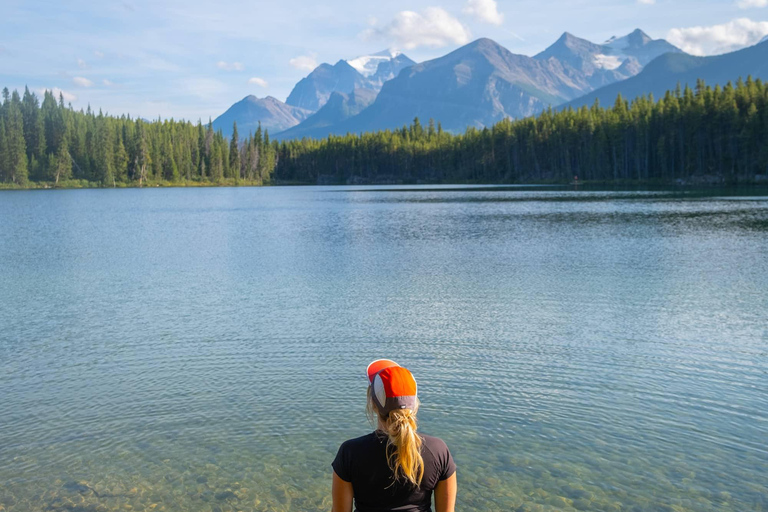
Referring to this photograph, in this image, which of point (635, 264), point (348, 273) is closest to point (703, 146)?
point (635, 264)

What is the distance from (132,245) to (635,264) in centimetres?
3239

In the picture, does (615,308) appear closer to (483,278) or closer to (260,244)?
(483,278)

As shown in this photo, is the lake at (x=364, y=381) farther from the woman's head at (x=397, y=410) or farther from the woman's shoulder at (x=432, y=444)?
the woman's head at (x=397, y=410)

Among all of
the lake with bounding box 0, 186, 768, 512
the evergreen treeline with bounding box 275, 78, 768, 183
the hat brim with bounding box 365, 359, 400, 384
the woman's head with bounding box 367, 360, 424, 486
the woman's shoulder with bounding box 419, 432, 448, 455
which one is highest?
the evergreen treeline with bounding box 275, 78, 768, 183

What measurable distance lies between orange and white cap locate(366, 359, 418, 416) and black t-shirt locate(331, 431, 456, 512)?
0.40 metres

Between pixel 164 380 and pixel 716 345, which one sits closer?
pixel 164 380

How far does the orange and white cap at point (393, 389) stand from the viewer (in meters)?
4.55

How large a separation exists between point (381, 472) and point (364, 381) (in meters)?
10.2

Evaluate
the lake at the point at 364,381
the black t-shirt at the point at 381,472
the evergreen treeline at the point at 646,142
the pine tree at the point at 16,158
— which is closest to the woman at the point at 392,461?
the black t-shirt at the point at 381,472

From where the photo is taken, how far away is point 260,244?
45.3 meters

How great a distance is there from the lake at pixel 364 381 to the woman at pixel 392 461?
4410 millimetres

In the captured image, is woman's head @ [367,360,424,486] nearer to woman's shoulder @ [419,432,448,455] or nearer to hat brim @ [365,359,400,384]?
hat brim @ [365,359,400,384]

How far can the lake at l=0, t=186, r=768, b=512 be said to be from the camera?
9898 millimetres

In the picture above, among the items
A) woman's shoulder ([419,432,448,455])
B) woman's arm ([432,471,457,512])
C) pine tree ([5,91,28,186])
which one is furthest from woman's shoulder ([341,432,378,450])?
pine tree ([5,91,28,186])
